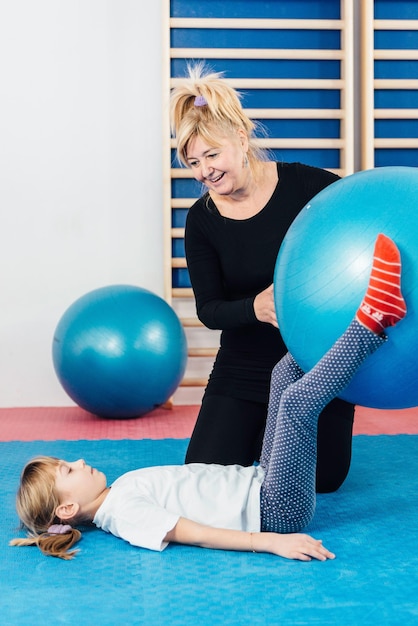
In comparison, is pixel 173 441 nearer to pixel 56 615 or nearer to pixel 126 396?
pixel 126 396

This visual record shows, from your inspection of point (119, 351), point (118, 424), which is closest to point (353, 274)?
point (119, 351)

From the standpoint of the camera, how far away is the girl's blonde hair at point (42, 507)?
2129 millimetres

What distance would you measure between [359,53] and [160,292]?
173 cm

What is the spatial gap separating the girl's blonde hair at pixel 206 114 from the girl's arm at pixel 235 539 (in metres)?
1.09

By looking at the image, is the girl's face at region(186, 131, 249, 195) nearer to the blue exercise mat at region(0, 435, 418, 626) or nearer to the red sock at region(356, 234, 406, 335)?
the red sock at region(356, 234, 406, 335)

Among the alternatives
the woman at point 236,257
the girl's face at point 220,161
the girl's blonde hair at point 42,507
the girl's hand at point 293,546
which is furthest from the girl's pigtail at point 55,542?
the girl's face at point 220,161

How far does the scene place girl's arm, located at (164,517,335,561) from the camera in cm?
207

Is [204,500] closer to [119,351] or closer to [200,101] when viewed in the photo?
[200,101]

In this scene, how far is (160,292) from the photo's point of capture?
15.5 feet

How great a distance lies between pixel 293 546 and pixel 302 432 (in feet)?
0.89

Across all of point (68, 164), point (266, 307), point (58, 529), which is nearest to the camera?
point (58, 529)

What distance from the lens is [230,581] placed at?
191 cm

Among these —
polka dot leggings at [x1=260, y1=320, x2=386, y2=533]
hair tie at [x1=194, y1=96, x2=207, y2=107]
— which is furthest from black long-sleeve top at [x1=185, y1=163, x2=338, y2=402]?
polka dot leggings at [x1=260, y1=320, x2=386, y2=533]

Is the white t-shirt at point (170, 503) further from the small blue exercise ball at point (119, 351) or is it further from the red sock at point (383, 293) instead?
the small blue exercise ball at point (119, 351)
